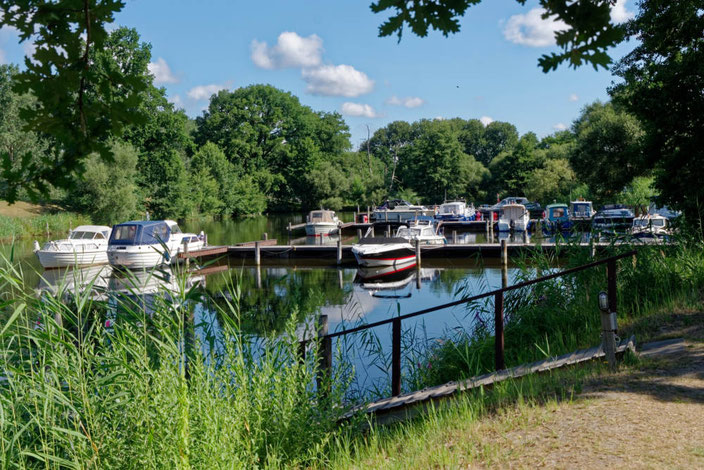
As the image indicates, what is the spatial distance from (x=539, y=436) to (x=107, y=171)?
4295 centimetres

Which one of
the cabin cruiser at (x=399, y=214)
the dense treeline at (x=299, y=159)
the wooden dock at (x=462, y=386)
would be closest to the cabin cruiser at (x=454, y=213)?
the cabin cruiser at (x=399, y=214)

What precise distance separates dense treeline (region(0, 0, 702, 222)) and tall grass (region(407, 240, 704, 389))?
2.86m

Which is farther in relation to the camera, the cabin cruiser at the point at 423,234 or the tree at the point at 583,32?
the cabin cruiser at the point at 423,234

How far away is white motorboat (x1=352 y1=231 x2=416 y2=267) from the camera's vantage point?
25359mm

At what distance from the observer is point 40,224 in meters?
38.6

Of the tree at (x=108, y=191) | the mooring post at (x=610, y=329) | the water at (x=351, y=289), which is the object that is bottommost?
the water at (x=351, y=289)

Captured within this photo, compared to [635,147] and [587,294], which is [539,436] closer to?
[587,294]

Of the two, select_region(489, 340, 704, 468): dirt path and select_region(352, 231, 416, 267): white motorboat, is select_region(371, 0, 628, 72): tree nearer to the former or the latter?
select_region(489, 340, 704, 468): dirt path

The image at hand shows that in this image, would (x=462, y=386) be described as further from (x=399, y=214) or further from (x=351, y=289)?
(x=399, y=214)

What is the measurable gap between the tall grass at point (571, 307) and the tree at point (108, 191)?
123ft

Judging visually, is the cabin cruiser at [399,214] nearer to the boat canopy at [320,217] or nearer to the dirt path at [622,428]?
the boat canopy at [320,217]

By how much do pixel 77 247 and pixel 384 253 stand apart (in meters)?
14.7

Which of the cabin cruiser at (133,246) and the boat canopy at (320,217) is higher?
the boat canopy at (320,217)

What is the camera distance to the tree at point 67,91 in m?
3.06
